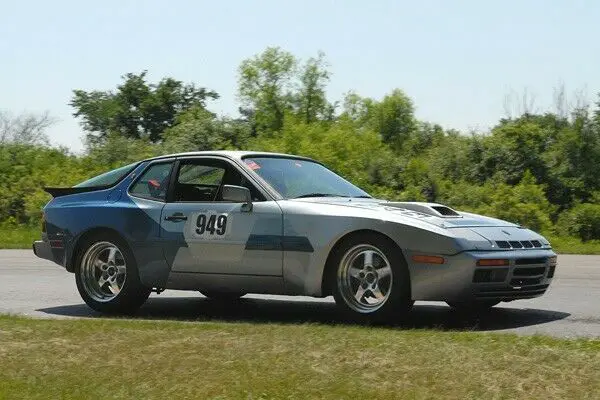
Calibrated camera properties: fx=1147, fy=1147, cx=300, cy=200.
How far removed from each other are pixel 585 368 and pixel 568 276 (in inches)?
320

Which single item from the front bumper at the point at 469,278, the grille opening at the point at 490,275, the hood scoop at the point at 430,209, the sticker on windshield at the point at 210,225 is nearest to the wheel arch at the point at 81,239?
the sticker on windshield at the point at 210,225

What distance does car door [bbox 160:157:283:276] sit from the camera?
32.2 feet

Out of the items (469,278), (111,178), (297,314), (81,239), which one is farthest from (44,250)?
(469,278)

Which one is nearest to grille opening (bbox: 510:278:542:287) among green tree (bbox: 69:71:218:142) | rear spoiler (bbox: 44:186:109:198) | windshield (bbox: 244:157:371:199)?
windshield (bbox: 244:157:371:199)

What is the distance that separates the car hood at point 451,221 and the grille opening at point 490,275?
0.19m

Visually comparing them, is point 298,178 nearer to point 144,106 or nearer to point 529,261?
point 529,261

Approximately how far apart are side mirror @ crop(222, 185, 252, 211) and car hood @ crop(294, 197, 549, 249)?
1.55 feet

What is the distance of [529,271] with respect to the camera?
9477 millimetres

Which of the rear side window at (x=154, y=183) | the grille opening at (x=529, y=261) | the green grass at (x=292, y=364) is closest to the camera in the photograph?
the green grass at (x=292, y=364)

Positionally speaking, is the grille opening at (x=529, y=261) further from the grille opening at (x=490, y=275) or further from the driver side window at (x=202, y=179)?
the driver side window at (x=202, y=179)

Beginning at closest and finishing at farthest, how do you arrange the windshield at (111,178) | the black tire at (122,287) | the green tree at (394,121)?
the black tire at (122,287)
the windshield at (111,178)
the green tree at (394,121)

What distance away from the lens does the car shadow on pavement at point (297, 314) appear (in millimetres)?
9617

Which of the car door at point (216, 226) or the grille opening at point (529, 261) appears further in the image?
the car door at point (216, 226)

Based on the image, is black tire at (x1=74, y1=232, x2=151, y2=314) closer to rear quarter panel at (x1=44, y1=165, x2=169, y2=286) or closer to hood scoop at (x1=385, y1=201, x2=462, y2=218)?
rear quarter panel at (x1=44, y1=165, x2=169, y2=286)
